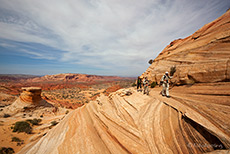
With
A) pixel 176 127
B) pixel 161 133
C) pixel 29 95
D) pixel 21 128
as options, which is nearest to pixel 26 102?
pixel 29 95

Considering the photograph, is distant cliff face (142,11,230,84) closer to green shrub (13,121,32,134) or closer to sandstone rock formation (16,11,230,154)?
sandstone rock formation (16,11,230,154)

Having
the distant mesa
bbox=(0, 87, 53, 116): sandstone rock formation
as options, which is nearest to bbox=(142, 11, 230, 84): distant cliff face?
the distant mesa

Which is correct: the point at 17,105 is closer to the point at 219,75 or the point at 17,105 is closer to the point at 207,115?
the point at 207,115

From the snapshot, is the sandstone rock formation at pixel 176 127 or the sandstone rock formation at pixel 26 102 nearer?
the sandstone rock formation at pixel 176 127

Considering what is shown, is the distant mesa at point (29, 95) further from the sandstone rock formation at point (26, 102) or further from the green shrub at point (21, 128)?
the green shrub at point (21, 128)

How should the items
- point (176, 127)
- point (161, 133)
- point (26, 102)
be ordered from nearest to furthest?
point (161, 133) < point (176, 127) < point (26, 102)

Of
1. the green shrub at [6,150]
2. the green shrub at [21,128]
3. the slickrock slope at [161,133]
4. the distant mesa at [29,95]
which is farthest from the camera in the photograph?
the distant mesa at [29,95]

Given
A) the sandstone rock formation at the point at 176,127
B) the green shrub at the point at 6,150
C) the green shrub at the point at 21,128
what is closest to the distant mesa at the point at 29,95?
the green shrub at the point at 21,128

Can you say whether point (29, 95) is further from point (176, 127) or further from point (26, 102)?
point (176, 127)

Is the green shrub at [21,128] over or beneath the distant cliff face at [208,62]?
beneath

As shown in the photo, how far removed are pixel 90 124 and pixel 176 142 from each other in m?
4.54

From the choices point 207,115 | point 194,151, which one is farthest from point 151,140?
point 207,115

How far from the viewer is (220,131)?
115 inches

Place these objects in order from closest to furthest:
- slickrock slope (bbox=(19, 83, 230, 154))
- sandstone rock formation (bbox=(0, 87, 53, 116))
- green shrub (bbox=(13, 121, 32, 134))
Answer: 1. slickrock slope (bbox=(19, 83, 230, 154))
2. green shrub (bbox=(13, 121, 32, 134))
3. sandstone rock formation (bbox=(0, 87, 53, 116))
